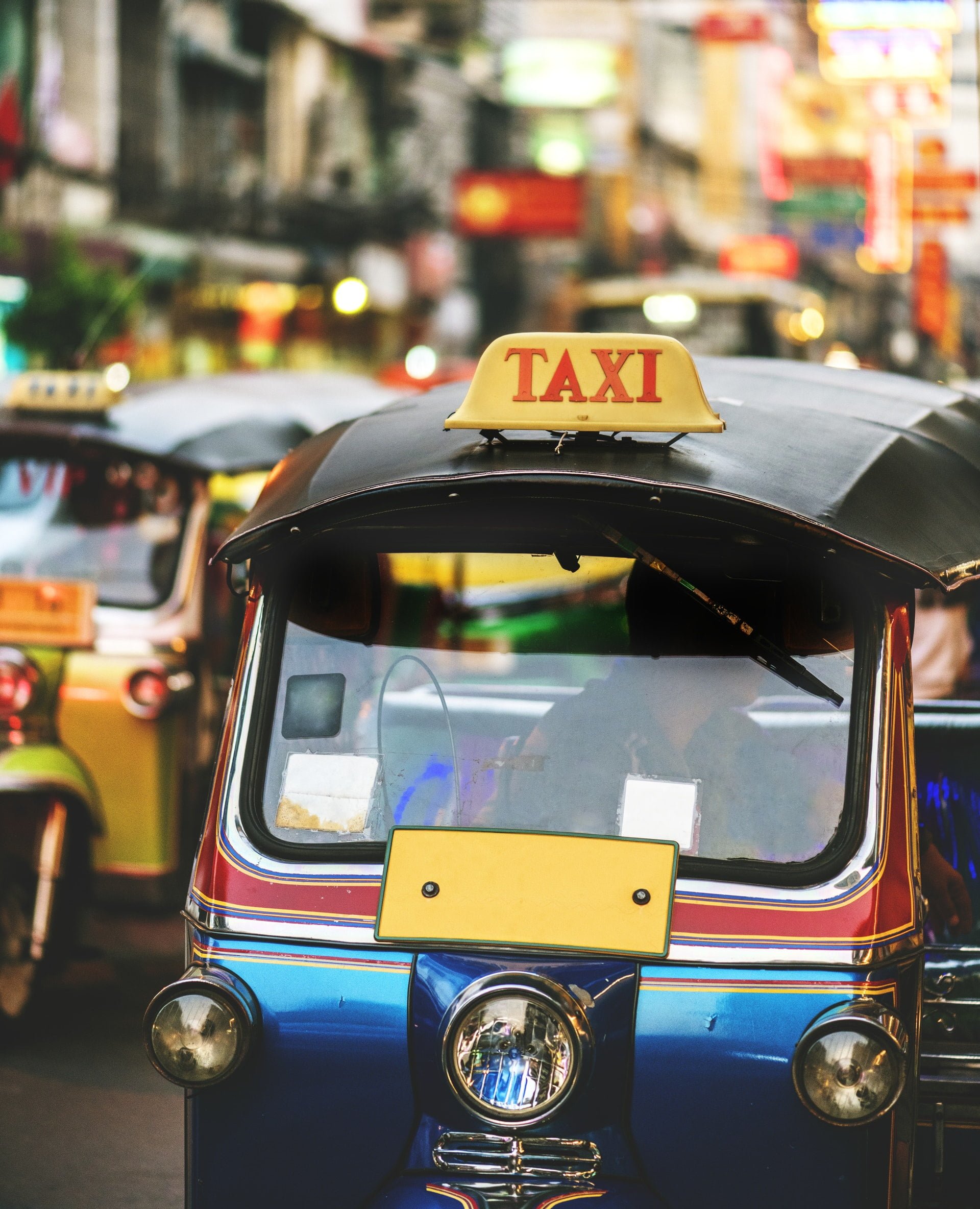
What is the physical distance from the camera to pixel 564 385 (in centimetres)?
319

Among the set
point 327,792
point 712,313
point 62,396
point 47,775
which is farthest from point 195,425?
point 712,313

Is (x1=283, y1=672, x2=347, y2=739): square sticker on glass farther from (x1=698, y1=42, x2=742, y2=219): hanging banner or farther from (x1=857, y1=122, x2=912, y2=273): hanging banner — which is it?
(x1=698, y1=42, x2=742, y2=219): hanging banner

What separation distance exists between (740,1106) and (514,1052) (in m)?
0.40

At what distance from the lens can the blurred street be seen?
461 cm

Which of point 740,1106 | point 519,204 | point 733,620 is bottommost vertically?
point 740,1106

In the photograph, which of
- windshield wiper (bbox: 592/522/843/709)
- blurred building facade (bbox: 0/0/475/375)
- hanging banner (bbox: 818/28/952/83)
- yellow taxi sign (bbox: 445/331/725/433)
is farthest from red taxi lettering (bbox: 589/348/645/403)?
hanging banner (bbox: 818/28/952/83)

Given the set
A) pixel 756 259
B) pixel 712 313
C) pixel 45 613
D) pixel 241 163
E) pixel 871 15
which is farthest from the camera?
pixel 756 259

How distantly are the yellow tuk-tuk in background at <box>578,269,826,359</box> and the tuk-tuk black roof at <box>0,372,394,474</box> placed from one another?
12.4 meters

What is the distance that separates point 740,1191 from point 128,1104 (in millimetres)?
2810

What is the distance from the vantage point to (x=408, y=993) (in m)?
3.00

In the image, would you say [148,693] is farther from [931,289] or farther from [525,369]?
[931,289]

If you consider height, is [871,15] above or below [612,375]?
above

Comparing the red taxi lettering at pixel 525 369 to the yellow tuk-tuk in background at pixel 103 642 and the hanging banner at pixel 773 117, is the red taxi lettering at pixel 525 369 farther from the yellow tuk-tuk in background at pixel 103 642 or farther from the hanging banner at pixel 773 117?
the hanging banner at pixel 773 117

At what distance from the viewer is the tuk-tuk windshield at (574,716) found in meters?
3.13
